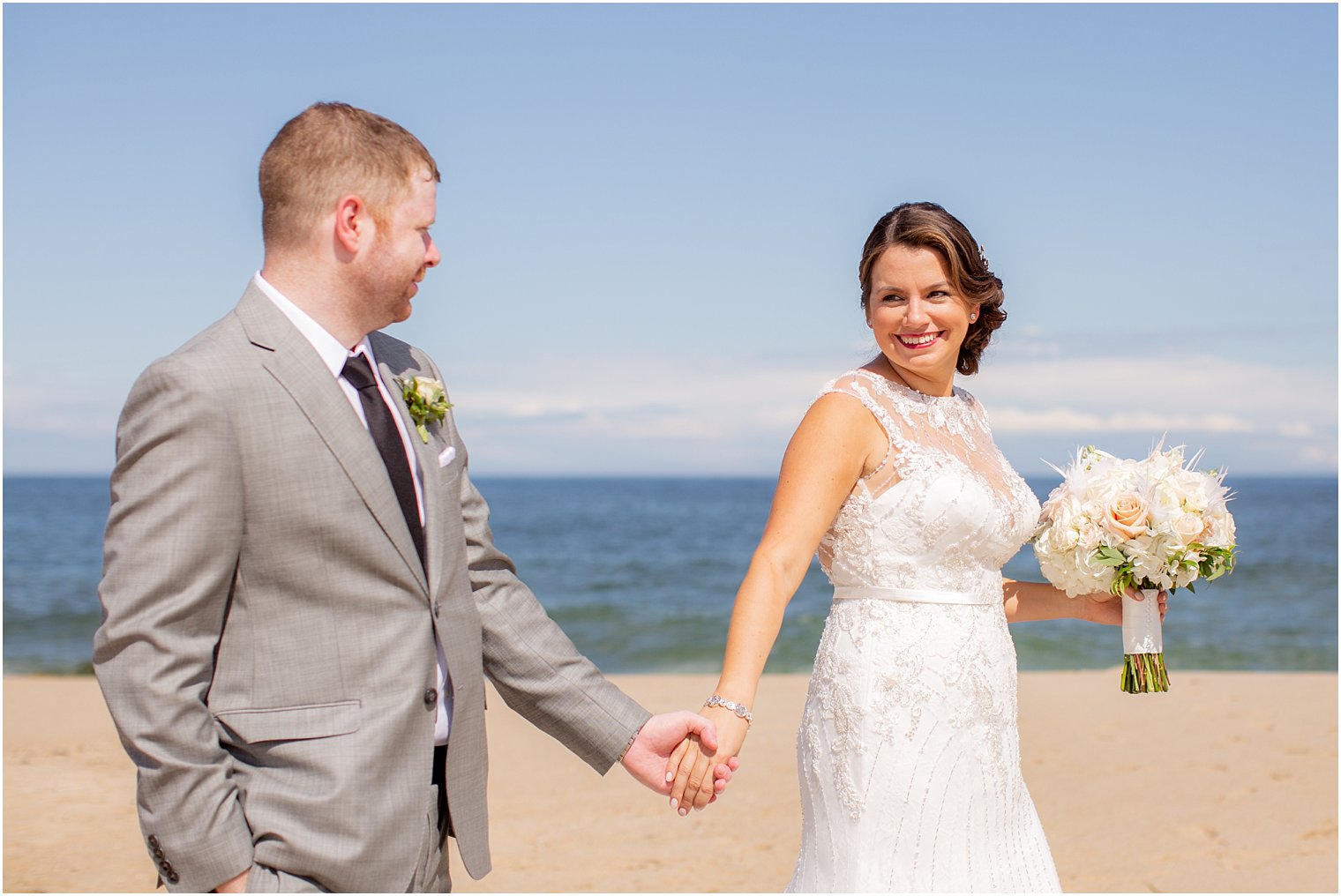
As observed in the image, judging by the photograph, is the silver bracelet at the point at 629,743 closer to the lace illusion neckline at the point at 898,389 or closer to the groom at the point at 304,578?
the groom at the point at 304,578

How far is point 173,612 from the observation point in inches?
89.0

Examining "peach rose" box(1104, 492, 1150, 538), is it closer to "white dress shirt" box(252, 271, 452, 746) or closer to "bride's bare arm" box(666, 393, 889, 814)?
"bride's bare arm" box(666, 393, 889, 814)

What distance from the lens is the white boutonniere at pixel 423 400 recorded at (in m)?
2.80

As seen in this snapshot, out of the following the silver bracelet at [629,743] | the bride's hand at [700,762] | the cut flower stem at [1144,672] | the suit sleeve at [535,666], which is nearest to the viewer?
the suit sleeve at [535,666]

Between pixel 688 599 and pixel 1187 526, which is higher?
pixel 1187 526

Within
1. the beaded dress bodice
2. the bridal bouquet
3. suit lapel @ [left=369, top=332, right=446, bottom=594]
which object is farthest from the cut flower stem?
suit lapel @ [left=369, top=332, right=446, bottom=594]

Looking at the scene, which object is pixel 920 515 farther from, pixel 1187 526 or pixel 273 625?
pixel 273 625

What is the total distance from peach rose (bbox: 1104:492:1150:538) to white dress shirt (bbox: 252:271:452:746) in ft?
7.47

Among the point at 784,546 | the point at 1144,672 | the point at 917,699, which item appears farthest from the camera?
the point at 1144,672

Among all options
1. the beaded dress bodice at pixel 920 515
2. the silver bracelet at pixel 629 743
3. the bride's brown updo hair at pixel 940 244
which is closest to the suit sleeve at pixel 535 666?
the silver bracelet at pixel 629 743

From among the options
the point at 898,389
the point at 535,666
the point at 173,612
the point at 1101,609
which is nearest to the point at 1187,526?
the point at 1101,609

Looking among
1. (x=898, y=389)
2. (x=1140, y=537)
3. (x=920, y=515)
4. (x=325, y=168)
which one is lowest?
(x=1140, y=537)

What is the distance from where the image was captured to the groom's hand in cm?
321

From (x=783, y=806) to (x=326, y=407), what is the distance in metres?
6.82
